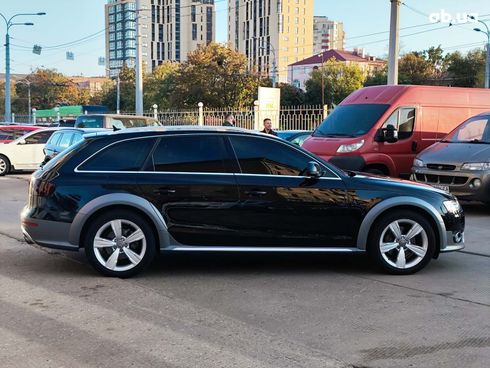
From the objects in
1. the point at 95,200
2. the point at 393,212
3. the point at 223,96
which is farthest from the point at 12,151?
the point at 223,96

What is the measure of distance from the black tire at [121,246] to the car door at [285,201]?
95cm

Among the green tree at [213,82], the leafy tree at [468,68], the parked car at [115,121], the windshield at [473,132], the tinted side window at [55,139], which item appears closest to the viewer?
the windshield at [473,132]

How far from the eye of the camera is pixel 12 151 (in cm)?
1805

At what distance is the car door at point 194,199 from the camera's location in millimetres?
5988

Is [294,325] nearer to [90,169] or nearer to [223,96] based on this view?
[90,169]

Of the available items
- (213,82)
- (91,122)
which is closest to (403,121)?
(91,122)

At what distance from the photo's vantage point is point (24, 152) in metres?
18.2

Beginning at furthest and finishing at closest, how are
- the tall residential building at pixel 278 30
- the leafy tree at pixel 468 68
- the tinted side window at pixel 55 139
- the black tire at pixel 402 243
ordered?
the tall residential building at pixel 278 30
the leafy tree at pixel 468 68
the tinted side window at pixel 55 139
the black tire at pixel 402 243

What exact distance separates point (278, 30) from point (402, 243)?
14267cm

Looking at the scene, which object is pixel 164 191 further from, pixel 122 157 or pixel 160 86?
pixel 160 86

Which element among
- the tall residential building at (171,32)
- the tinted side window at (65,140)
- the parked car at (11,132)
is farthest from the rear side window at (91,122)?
the tall residential building at (171,32)

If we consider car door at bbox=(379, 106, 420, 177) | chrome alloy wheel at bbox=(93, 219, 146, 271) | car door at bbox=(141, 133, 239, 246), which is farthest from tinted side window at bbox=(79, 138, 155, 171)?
car door at bbox=(379, 106, 420, 177)

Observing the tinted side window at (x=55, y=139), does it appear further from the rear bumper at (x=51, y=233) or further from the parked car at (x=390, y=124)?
the rear bumper at (x=51, y=233)

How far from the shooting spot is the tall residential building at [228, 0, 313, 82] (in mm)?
143625
